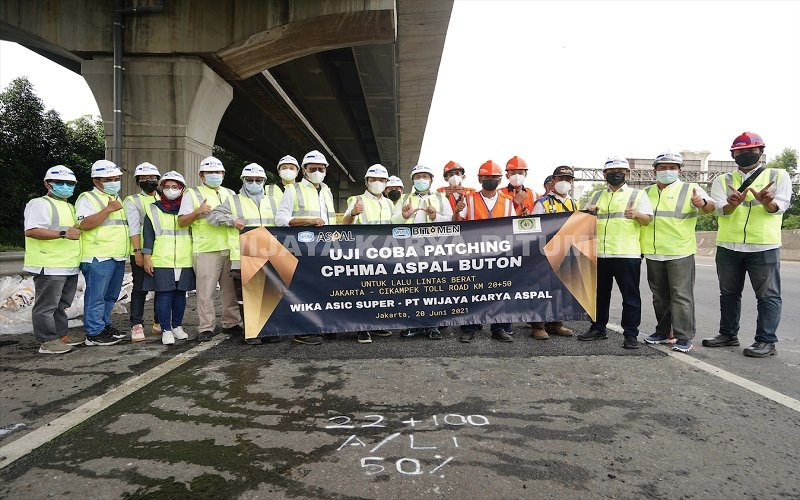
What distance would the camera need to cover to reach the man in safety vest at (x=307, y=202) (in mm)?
5242

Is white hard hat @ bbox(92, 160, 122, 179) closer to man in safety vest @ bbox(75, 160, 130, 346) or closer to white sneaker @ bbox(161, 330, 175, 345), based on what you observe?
man in safety vest @ bbox(75, 160, 130, 346)

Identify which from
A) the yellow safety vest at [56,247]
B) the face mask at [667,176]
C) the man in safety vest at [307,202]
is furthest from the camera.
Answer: the man in safety vest at [307,202]

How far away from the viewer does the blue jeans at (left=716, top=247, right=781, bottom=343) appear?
15.0ft

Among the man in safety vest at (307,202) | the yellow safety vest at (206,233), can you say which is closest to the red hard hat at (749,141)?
the man in safety vest at (307,202)

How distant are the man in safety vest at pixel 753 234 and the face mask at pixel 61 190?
22.9ft

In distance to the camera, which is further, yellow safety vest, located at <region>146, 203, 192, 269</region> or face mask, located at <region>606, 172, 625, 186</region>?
yellow safety vest, located at <region>146, 203, 192, 269</region>

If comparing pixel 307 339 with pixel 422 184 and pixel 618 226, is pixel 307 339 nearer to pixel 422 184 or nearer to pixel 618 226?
pixel 422 184

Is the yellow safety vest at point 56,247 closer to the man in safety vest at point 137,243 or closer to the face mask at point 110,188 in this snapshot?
the face mask at point 110,188

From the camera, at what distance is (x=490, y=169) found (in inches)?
209

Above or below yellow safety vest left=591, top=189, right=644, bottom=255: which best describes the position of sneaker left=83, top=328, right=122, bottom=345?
below

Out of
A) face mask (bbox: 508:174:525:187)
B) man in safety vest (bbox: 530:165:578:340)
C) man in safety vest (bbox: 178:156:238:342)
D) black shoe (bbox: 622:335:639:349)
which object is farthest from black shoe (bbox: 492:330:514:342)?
man in safety vest (bbox: 178:156:238:342)

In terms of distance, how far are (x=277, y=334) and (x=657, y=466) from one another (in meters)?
3.68

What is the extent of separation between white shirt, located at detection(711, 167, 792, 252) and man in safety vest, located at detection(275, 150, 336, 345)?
4.18m

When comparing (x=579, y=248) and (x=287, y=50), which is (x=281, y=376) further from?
(x=287, y=50)
